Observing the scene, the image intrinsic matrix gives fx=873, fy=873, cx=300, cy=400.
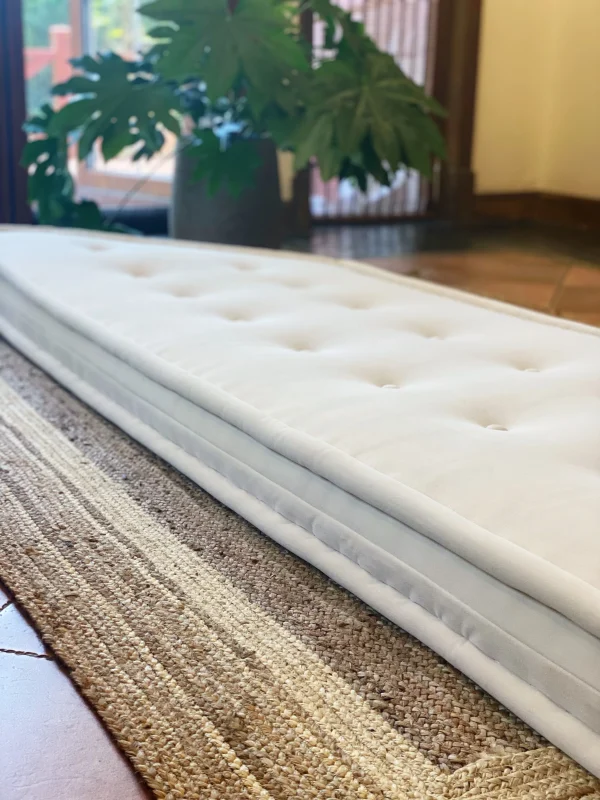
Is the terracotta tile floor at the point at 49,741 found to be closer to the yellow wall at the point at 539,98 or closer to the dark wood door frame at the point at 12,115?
the dark wood door frame at the point at 12,115

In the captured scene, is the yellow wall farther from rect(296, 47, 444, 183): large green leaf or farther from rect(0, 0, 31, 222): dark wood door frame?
rect(0, 0, 31, 222): dark wood door frame

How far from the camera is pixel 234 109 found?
97.0 inches

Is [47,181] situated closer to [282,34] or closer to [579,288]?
[282,34]

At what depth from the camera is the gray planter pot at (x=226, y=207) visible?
2.54 meters

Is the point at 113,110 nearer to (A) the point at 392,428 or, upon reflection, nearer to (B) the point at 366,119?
(B) the point at 366,119

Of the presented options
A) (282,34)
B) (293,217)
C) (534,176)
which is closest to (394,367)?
(282,34)

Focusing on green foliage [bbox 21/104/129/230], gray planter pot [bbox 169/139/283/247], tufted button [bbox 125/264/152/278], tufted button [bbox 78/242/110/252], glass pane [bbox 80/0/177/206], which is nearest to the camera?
tufted button [bbox 125/264/152/278]

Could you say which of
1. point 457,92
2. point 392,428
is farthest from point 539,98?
point 392,428

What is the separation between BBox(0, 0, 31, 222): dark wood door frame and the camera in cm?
259

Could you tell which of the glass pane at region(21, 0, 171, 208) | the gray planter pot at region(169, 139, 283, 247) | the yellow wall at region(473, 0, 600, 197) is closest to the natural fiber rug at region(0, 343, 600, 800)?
the gray planter pot at region(169, 139, 283, 247)

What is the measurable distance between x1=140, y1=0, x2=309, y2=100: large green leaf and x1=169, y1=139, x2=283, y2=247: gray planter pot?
18.8 inches

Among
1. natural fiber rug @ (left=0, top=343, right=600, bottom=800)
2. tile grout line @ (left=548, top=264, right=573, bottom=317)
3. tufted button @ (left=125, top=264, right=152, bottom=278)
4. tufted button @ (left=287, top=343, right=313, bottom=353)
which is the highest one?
tufted button @ (left=125, top=264, right=152, bottom=278)

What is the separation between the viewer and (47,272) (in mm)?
1408

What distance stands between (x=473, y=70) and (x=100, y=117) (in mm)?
1923
